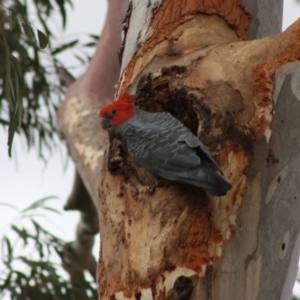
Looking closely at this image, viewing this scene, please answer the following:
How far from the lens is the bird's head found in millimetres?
2490

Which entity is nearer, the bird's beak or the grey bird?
the grey bird

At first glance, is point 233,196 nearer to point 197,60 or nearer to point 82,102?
point 197,60

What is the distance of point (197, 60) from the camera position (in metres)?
2.40

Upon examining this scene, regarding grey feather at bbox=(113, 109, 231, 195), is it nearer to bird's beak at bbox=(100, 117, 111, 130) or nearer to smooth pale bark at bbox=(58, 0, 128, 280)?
bird's beak at bbox=(100, 117, 111, 130)

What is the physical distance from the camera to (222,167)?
7.16 ft

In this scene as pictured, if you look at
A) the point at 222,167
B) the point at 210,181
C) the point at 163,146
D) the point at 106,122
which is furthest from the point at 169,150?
the point at 106,122

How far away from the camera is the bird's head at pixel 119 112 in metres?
2.49

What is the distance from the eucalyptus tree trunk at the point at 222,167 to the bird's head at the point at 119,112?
0.03 m

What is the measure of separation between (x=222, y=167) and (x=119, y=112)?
50 cm

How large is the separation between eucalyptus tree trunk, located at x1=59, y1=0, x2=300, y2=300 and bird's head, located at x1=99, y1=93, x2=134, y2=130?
34mm

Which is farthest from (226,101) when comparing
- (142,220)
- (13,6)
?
(13,6)

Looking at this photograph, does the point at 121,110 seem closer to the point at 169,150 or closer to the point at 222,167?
the point at 169,150

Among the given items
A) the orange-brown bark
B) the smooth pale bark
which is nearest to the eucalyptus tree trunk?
the orange-brown bark

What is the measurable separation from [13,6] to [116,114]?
2.82 meters
